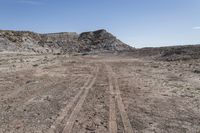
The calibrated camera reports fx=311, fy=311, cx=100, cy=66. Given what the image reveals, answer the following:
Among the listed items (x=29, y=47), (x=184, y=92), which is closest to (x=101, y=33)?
(x=29, y=47)

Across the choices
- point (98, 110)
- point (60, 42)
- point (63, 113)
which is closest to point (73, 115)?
point (63, 113)

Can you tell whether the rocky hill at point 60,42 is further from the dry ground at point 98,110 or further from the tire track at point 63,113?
the tire track at point 63,113

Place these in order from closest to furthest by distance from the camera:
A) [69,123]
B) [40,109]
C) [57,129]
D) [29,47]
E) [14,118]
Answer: [57,129] < [69,123] < [14,118] < [40,109] < [29,47]

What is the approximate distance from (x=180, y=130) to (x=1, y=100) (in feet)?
22.4

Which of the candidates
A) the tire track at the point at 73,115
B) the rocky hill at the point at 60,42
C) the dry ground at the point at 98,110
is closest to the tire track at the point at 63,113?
the dry ground at the point at 98,110

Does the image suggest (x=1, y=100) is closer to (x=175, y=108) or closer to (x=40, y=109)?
(x=40, y=109)

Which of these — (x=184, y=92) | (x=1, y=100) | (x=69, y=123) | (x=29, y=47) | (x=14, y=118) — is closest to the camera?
(x=69, y=123)

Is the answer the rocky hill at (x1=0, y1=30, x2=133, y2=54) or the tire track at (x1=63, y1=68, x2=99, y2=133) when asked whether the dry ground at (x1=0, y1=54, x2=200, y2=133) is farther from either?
the rocky hill at (x1=0, y1=30, x2=133, y2=54)

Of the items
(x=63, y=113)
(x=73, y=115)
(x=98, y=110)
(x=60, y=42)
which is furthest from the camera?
(x=60, y=42)

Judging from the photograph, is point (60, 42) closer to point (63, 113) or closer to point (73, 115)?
point (63, 113)

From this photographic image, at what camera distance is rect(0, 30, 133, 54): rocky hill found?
84375 mm

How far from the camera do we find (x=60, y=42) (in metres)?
123

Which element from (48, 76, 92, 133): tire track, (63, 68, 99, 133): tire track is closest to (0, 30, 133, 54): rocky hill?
(63, 68, 99, 133): tire track

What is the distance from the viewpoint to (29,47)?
295 feet
